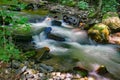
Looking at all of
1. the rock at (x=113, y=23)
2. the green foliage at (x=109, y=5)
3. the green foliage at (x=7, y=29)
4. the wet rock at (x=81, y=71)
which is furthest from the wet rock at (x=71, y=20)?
the green foliage at (x=7, y=29)

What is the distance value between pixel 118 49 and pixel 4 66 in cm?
507

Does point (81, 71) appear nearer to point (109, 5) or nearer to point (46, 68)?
point (46, 68)

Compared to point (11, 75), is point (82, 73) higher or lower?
lower

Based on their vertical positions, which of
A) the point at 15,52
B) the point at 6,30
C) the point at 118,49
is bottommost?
the point at 118,49

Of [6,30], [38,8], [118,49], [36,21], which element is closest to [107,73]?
[118,49]

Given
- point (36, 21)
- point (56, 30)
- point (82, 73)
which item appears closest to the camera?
point (82, 73)

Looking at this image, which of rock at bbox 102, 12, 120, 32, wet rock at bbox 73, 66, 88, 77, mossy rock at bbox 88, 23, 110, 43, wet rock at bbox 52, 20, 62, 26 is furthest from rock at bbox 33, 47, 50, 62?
rock at bbox 102, 12, 120, 32

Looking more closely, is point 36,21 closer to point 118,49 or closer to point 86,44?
point 86,44

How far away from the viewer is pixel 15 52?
4.81 metres

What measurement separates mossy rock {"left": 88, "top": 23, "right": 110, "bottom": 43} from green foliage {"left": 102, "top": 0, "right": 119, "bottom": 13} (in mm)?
3137

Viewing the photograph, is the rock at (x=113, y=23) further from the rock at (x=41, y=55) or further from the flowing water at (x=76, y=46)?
the rock at (x=41, y=55)

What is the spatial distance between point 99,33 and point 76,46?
1166 millimetres

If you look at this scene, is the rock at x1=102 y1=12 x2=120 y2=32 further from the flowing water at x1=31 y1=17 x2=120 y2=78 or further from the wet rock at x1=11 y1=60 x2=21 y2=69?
the wet rock at x1=11 y1=60 x2=21 y2=69

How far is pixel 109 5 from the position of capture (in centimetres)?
1323
